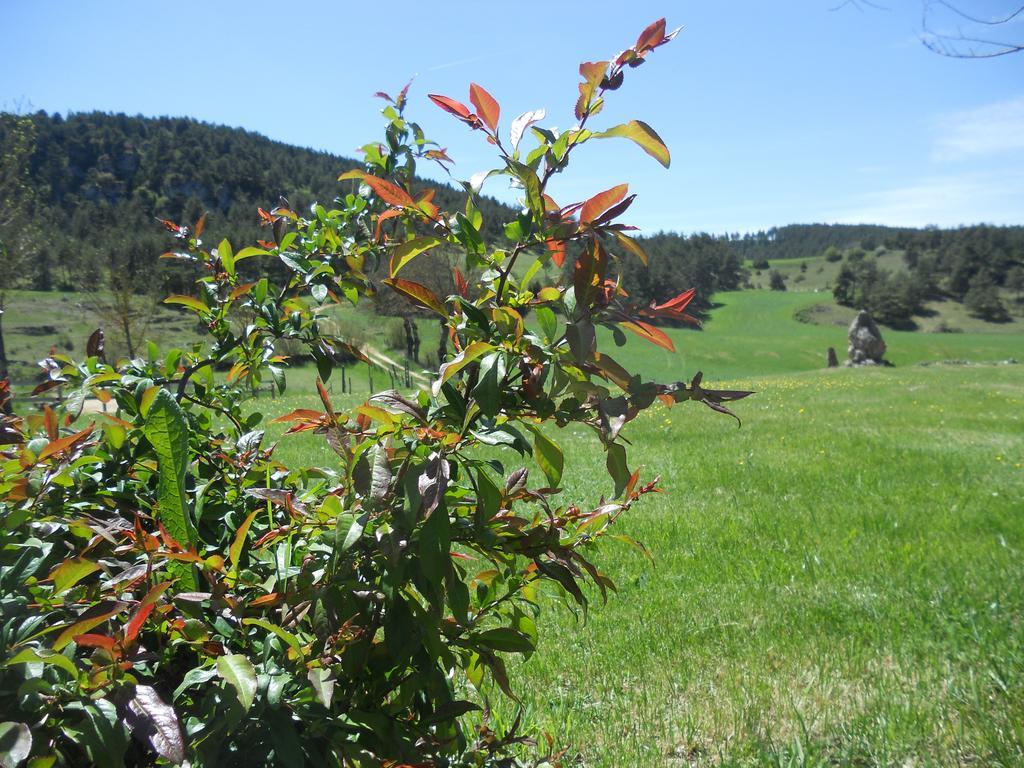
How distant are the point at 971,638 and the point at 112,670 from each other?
11.8 ft

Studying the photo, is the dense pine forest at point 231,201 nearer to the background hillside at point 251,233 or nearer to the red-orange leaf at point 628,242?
the background hillside at point 251,233

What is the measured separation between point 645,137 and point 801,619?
10.1ft

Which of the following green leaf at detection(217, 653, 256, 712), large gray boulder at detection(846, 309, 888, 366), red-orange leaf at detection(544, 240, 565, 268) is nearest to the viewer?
green leaf at detection(217, 653, 256, 712)

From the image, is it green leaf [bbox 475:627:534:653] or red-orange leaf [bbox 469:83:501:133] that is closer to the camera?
red-orange leaf [bbox 469:83:501:133]

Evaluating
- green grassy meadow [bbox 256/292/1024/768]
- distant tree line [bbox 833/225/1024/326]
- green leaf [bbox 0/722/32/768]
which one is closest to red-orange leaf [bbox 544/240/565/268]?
green leaf [bbox 0/722/32/768]

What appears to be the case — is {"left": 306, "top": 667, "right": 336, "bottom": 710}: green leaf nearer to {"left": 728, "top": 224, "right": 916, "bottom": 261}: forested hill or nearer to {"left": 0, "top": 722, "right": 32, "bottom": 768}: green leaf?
{"left": 0, "top": 722, "right": 32, "bottom": 768}: green leaf

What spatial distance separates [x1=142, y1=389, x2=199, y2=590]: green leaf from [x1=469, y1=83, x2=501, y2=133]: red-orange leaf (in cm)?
69

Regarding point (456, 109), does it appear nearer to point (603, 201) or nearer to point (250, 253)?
point (603, 201)

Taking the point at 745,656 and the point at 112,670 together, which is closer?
the point at 112,670

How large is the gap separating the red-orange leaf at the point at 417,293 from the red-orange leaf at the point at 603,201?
26 centimetres

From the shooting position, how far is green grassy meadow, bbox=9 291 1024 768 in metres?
2.35

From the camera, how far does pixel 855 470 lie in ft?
20.6

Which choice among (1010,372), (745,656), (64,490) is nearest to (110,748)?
(64,490)

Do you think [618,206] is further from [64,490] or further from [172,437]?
[64,490]
